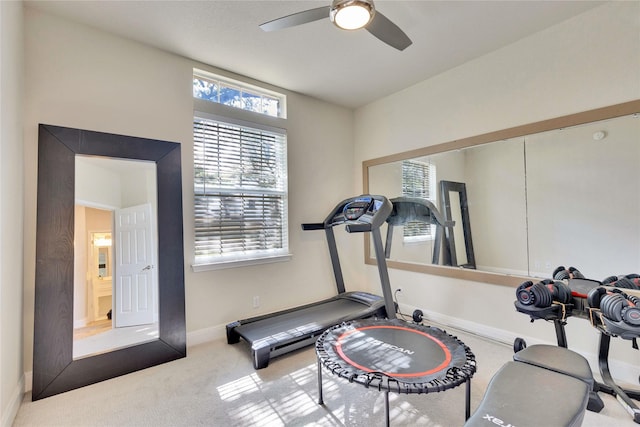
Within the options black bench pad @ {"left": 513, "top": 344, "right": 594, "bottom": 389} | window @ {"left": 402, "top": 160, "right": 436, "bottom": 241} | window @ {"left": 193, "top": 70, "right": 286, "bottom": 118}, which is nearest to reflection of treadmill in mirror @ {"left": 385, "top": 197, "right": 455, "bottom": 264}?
window @ {"left": 402, "top": 160, "right": 436, "bottom": 241}

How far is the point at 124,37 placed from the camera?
8.98 ft

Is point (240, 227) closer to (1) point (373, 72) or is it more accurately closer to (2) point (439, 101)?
(1) point (373, 72)

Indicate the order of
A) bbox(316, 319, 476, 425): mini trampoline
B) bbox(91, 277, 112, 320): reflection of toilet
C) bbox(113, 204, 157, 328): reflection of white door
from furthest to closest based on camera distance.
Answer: bbox(113, 204, 157, 328): reflection of white door
bbox(91, 277, 112, 320): reflection of toilet
bbox(316, 319, 476, 425): mini trampoline

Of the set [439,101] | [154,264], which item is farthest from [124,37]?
[439,101]

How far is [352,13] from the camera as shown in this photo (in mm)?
1815

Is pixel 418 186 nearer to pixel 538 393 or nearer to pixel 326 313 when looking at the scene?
pixel 326 313

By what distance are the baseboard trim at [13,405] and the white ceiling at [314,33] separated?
9.69 ft

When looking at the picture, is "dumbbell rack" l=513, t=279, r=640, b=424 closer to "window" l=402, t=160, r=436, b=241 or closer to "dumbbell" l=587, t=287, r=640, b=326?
"dumbbell" l=587, t=287, r=640, b=326

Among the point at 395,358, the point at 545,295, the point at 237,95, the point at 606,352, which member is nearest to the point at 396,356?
the point at 395,358

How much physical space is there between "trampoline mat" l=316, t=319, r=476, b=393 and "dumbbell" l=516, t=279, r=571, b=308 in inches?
23.1

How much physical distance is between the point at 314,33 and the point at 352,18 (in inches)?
38.6

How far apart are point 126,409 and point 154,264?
1.18 metres

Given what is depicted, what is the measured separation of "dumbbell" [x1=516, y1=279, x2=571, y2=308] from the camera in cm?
209

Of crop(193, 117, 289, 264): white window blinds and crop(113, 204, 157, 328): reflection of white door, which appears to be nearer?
crop(113, 204, 157, 328): reflection of white door
